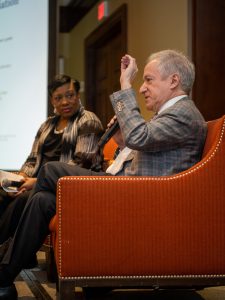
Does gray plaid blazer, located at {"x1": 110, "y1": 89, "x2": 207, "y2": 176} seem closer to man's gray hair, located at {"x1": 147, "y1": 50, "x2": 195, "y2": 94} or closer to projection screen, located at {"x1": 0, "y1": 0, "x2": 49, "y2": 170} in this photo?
man's gray hair, located at {"x1": 147, "y1": 50, "x2": 195, "y2": 94}

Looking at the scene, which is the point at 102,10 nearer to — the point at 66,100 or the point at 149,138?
the point at 66,100

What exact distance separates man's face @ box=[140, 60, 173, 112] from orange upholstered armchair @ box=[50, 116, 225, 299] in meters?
0.36

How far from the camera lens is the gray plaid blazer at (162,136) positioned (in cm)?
182

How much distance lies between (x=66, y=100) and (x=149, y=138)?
4.27 ft

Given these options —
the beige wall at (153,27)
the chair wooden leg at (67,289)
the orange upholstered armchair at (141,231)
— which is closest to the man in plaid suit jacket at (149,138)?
the orange upholstered armchair at (141,231)

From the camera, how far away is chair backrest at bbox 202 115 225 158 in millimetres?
1799

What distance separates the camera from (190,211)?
1750 millimetres

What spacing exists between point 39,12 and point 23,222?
1.90 metres

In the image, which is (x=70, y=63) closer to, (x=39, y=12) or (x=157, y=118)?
(x=39, y=12)

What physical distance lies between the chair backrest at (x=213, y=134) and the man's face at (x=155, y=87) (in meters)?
0.21

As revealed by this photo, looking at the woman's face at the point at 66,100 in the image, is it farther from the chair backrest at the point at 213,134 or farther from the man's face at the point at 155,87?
the chair backrest at the point at 213,134

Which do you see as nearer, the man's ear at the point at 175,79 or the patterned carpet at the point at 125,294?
the man's ear at the point at 175,79

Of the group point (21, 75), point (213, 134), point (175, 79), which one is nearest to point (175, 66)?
point (175, 79)

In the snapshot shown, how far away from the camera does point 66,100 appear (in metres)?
3.02
